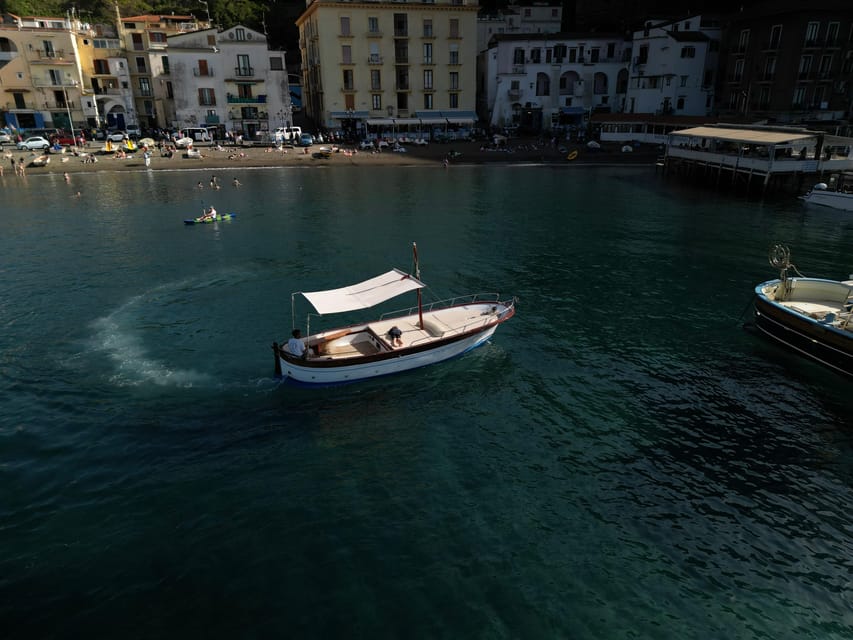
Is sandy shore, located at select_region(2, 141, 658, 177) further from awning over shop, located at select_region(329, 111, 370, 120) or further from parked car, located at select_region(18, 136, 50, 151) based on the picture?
awning over shop, located at select_region(329, 111, 370, 120)

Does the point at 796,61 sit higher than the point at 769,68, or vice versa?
the point at 796,61

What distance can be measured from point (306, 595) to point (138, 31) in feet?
385

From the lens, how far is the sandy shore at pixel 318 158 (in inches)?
3433

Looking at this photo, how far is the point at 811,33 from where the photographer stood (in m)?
87.4

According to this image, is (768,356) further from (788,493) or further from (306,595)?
(306,595)

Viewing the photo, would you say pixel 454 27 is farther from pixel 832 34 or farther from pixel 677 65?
pixel 832 34

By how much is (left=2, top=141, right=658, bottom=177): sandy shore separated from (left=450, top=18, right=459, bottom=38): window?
66.1 ft

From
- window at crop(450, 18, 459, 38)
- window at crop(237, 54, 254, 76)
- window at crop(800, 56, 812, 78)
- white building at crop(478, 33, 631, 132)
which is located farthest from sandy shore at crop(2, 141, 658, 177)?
window at crop(800, 56, 812, 78)

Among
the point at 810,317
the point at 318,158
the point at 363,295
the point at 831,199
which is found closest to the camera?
the point at 363,295

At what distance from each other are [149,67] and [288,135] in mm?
28442

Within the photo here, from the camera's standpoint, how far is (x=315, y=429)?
23547 millimetres

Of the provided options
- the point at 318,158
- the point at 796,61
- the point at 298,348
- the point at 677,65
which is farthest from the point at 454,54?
the point at 298,348

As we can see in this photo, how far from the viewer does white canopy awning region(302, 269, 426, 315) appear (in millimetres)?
27047

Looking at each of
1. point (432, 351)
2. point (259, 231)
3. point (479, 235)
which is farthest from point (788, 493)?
point (259, 231)
